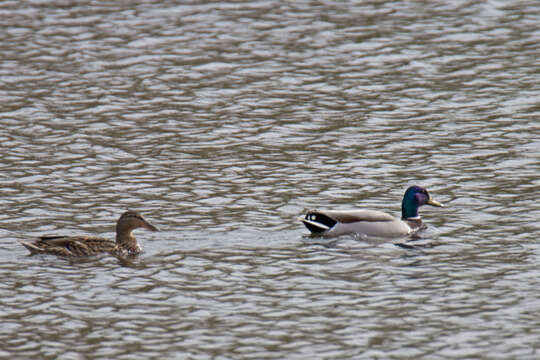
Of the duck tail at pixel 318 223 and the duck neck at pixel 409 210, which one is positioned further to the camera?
the duck neck at pixel 409 210

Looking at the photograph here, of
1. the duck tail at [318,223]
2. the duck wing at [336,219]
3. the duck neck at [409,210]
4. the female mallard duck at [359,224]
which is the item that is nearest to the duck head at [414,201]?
the duck neck at [409,210]

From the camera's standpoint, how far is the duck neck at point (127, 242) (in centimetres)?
1862

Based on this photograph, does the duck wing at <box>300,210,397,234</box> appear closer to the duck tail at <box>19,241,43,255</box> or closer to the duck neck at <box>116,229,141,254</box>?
the duck neck at <box>116,229,141,254</box>

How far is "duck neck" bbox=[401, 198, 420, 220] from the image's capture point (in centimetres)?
2031

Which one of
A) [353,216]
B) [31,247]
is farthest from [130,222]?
[353,216]

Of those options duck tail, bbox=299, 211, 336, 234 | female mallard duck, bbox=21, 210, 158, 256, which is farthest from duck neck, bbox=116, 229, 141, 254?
duck tail, bbox=299, 211, 336, 234

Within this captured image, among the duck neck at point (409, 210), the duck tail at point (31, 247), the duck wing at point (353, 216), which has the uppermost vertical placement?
the duck tail at point (31, 247)

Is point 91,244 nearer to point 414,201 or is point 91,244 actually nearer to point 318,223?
point 318,223

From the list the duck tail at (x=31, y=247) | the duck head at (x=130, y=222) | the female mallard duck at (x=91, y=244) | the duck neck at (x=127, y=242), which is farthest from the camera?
the duck head at (x=130, y=222)

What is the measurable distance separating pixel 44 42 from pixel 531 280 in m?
19.4

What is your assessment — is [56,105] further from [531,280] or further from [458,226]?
[531,280]

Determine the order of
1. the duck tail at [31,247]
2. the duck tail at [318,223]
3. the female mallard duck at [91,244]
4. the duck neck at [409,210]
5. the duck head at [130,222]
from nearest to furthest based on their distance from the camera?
1. the duck tail at [31,247]
2. the female mallard duck at [91,244]
3. the duck head at [130,222]
4. the duck tail at [318,223]
5. the duck neck at [409,210]

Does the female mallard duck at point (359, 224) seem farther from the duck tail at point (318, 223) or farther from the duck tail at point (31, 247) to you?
the duck tail at point (31, 247)

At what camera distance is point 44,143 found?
25031 mm
